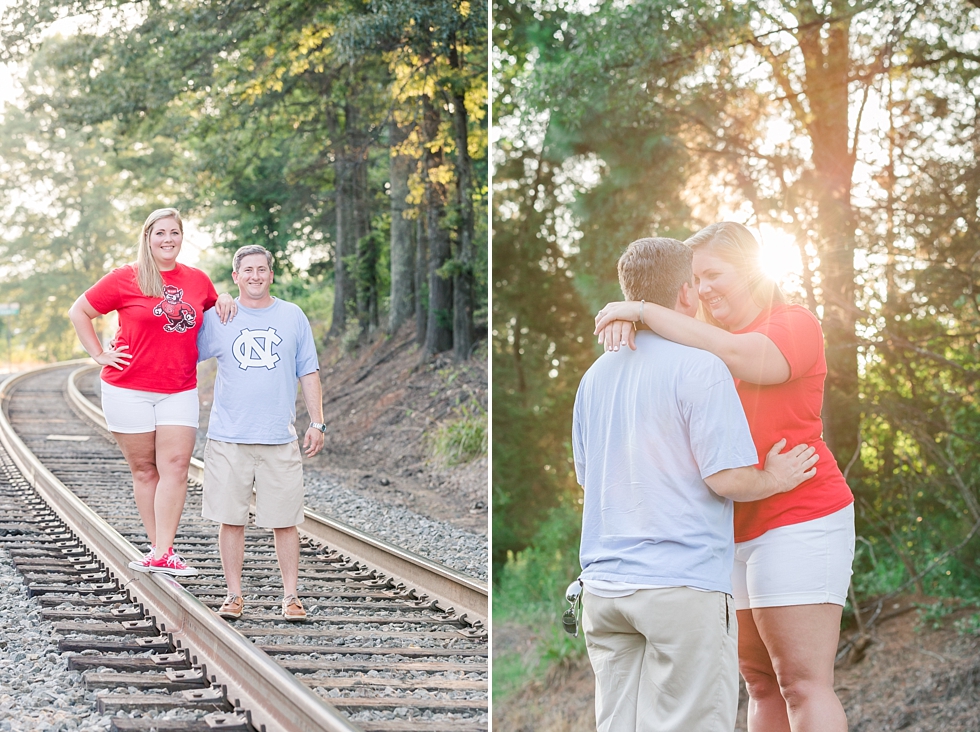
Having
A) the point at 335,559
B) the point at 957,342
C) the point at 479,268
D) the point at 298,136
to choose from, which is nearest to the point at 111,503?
the point at 335,559

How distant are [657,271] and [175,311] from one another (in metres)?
2.54

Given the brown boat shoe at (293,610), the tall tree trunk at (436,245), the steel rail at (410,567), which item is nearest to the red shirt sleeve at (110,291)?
the brown boat shoe at (293,610)

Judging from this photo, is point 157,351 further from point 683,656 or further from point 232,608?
point 683,656

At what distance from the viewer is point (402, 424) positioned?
11.3 meters

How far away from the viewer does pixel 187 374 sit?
4.26 meters

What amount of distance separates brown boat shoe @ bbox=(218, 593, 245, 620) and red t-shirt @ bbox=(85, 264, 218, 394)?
951 mm

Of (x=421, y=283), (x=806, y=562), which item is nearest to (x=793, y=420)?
(x=806, y=562)

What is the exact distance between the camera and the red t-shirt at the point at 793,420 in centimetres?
242

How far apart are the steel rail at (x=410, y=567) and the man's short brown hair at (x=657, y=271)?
2380mm

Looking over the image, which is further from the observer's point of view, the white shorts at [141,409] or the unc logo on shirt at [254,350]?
the white shorts at [141,409]

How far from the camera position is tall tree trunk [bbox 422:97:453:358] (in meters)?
11.9

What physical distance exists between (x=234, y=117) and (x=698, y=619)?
558 inches

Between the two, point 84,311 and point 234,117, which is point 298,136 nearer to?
point 234,117

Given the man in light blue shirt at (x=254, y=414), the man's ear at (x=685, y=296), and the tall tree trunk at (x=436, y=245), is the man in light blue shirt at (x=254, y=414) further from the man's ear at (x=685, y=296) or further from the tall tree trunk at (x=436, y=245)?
the tall tree trunk at (x=436, y=245)
